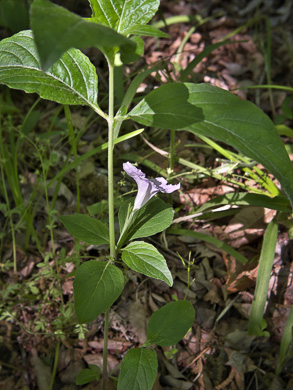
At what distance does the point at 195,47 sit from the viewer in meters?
2.91

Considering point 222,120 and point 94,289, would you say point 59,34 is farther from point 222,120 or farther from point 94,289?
point 94,289

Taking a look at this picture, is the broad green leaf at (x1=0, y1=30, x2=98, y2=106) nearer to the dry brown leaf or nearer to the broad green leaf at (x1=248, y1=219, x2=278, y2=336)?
the broad green leaf at (x1=248, y1=219, x2=278, y2=336)

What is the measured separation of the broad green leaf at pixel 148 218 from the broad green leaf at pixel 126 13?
0.53 meters

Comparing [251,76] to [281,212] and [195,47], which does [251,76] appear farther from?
[281,212]

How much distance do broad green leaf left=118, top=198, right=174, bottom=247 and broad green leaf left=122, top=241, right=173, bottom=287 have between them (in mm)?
72

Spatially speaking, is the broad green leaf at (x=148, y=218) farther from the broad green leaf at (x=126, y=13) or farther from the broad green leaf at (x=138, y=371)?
the broad green leaf at (x=126, y=13)

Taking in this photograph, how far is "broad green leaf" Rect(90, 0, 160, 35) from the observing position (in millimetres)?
951

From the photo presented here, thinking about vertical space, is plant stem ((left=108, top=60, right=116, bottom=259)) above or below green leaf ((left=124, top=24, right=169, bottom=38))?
below

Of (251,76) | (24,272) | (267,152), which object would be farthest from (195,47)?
(267,152)

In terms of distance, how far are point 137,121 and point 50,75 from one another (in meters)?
0.29

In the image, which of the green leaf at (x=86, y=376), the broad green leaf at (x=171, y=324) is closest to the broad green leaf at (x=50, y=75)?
the broad green leaf at (x=171, y=324)

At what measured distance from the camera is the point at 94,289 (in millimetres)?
1023

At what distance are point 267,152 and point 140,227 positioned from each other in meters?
0.49

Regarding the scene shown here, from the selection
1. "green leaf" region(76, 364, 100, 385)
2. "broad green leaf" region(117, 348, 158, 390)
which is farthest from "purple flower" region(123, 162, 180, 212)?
"green leaf" region(76, 364, 100, 385)
